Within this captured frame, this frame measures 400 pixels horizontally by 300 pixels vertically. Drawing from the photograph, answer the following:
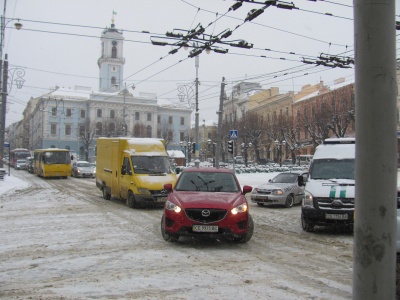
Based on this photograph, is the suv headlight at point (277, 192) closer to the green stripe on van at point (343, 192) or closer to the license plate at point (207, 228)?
the green stripe on van at point (343, 192)

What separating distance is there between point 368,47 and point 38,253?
258 inches

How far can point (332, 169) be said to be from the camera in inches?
428

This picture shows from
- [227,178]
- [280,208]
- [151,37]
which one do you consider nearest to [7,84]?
[151,37]

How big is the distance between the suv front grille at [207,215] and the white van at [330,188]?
2.83 metres

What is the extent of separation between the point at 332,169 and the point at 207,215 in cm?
445

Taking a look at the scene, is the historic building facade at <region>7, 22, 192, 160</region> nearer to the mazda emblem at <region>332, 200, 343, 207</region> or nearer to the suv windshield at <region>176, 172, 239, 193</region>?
the suv windshield at <region>176, 172, 239, 193</region>

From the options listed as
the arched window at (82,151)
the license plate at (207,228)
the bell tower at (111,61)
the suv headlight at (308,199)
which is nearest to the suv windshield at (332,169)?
the suv headlight at (308,199)

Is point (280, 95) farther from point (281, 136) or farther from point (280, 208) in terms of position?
point (280, 208)

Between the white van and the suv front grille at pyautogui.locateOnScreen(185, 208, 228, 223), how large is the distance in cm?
283

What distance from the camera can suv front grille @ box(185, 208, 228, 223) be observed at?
26.2 ft

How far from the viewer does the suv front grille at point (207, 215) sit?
26.2ft

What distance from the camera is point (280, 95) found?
228ft

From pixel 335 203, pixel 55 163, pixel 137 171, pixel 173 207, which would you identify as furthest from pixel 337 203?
pixel 55 163

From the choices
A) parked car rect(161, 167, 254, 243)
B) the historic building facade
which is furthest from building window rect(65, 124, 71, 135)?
parked car rect(161, 167, 254, 243)
